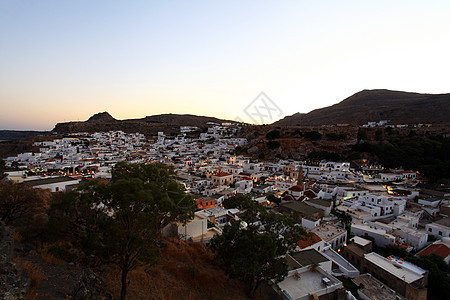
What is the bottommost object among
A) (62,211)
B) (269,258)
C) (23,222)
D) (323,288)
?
(323,288)

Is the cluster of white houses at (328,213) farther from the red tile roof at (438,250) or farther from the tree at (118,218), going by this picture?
the tree at (118,218)

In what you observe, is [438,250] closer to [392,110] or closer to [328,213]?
[328,213]

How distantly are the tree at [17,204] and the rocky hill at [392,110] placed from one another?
96943 millimetres

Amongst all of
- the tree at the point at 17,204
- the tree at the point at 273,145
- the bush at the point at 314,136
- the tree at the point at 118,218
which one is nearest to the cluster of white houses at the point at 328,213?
the tree at the point at 118,218

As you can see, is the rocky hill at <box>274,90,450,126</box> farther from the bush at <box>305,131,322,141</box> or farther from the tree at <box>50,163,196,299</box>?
the tree at <box>50,163,196,299</box>

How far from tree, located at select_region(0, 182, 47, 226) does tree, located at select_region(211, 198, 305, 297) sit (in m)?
8.29

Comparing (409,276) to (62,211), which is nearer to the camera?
(62,211)

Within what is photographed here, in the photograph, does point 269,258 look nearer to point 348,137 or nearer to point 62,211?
point 62,211

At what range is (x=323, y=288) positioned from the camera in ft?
35.5

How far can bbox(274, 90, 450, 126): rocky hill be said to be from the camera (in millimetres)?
82375

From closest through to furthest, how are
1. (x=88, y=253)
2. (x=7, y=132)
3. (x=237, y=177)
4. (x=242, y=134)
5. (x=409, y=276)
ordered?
(x=88, y=253) < (x=409, y=276) < (x=237, y=177) < (x=242, y=134) < (x=7, y=132)

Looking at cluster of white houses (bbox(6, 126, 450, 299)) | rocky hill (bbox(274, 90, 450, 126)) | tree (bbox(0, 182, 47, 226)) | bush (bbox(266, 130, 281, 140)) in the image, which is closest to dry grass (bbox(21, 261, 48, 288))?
cluster of white houses (bbox(6, 126, 450, 299))

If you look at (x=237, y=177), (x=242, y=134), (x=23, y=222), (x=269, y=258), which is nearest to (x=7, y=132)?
(x=242, y=134)

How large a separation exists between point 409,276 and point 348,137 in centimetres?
5118
